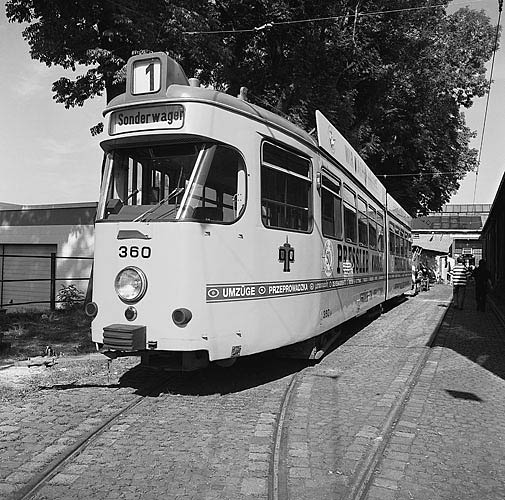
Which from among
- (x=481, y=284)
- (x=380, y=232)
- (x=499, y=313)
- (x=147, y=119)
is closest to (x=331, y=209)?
(x=147, y=119)

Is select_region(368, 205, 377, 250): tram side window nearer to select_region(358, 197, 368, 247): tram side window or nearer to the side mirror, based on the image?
select_region(358, 197, 368, 247): tram side window

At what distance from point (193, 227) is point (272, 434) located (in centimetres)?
213

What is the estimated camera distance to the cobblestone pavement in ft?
13.2

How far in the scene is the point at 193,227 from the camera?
5801 millimetres

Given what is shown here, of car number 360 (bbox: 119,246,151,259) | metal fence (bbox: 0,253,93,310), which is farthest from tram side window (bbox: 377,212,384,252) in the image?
metal fence (bbox: 0,253,93,310)

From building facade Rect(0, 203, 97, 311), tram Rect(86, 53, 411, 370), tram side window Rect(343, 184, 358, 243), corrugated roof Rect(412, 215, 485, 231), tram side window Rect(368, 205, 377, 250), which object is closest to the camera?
tram Rect(86, 53, 411, 370)

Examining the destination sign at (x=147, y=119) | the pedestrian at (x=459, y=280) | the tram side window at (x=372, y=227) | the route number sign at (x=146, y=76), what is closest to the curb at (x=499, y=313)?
the pedestrian at (x=459, y=280)

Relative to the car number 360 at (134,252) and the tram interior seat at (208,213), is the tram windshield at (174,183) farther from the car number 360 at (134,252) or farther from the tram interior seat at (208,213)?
the car number 360 at (134,252)

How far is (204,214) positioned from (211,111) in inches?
43.2

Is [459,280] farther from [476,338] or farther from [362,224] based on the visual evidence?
[362,224]

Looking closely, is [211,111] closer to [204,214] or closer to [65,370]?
[204,214]

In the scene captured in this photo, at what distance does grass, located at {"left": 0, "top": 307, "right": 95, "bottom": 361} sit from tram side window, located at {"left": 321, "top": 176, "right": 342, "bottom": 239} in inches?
171

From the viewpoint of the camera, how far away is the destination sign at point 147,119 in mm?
5973

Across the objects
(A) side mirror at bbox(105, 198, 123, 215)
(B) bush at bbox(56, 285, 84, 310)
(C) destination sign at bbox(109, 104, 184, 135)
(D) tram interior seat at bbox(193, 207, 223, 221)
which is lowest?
(B) bush at bbox(56, 285, 84, 310)
